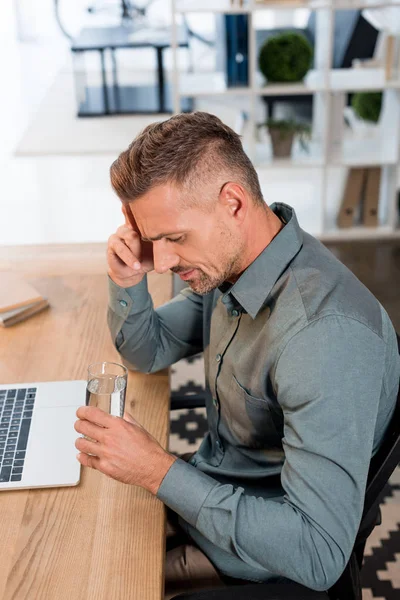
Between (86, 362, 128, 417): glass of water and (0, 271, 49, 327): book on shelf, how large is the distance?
0.54m

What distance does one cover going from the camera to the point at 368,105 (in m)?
4.16

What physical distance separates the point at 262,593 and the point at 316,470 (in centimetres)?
20

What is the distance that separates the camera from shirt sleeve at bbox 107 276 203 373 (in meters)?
1.53

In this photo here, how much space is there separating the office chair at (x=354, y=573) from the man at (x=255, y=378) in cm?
3

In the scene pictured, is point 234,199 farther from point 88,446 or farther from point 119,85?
point 119,85

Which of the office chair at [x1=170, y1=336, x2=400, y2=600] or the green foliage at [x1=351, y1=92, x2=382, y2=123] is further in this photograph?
the green foliage at [x1=351, y1=92, x2=382, y2=123]

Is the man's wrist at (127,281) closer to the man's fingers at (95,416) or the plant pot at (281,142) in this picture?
the man's fingers at (95,416)

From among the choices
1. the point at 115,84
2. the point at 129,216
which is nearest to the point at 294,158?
the point at 115,84

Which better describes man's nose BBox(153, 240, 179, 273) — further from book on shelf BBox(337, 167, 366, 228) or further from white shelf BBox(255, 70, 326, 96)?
book on shelf BBox(337, 167, 366, 228)

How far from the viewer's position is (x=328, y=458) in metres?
1.08

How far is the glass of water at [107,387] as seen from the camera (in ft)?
3.95

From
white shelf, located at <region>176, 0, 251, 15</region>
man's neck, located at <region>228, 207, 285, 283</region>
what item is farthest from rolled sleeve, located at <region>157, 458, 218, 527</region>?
white shelf, located at <region>176, 0, 251, 15</region>

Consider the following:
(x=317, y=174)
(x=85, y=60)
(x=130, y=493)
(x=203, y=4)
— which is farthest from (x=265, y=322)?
(x=85, y=60)

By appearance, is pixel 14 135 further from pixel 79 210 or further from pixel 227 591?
pixel 227 591
